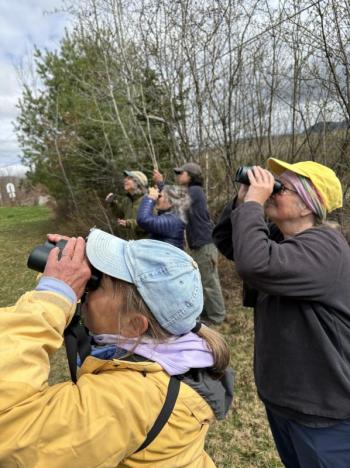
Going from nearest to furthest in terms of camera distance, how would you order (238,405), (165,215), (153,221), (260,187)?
(260,187) → (238,405) → (153,221) → (165,215)

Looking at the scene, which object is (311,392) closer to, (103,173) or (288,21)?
(288,21)

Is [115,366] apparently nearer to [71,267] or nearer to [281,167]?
[71,267]

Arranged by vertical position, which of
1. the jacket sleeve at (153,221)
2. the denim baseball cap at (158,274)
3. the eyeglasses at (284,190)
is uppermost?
the eyeglasses at (284,190)

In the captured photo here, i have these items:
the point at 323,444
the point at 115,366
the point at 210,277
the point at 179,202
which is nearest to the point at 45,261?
the point at 115,366

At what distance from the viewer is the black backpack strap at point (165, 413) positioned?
92cm

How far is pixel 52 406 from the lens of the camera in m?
0.83

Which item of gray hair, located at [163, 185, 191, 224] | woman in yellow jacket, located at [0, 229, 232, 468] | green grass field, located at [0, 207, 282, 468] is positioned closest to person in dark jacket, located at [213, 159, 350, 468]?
woman in yellow jacket, located at [0, 229, 232, 468]

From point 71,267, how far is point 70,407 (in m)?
0.34

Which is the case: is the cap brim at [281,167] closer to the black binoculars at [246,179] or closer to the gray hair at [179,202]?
the black binoculars at [246,179]

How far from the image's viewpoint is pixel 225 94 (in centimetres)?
527

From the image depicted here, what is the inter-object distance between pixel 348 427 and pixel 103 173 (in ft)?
27.7

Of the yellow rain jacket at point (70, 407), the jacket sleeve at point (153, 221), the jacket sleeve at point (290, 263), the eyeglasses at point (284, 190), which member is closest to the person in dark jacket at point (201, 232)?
the jacket sleeve at point (153, 221)

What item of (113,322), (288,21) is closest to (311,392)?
(113,322)

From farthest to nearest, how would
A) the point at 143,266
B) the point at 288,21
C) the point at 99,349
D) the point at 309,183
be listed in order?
the point at 288,21, the point at 309,183, the point at 99,349, the point at 143,266
